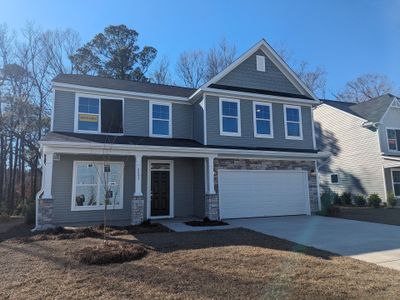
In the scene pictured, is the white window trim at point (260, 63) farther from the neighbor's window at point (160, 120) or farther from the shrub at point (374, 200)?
the shrub at point (374, 200)

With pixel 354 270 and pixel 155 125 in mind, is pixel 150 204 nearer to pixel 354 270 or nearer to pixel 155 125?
pixel 155 125

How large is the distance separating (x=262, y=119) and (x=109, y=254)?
10.6m

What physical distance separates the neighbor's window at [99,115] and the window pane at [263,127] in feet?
20.9

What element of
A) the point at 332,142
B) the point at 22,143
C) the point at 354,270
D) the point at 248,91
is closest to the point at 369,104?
the point at 332,142

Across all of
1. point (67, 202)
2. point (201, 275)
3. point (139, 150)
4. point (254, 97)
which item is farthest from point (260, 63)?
point (201, 275)

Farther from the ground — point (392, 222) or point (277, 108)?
point (277, 108)

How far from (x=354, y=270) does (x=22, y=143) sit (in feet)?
78.4

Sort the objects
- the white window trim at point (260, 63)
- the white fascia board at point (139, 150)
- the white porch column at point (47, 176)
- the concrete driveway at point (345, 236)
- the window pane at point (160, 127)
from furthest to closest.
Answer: the white window trim at point (260, 63)
the window pane at point (160, 127)
the white fascia board at point (139, 150)
the white porch column at point (47, 176)
the concrete driveway at point (345, 236)

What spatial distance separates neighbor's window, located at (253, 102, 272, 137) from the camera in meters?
15.1

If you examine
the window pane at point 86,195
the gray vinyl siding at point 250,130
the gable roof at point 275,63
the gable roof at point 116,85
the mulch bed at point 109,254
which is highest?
the gable roof at point 275,63

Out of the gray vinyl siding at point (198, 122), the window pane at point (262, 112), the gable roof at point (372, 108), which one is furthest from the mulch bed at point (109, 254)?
the gable roof at point (372, 108)

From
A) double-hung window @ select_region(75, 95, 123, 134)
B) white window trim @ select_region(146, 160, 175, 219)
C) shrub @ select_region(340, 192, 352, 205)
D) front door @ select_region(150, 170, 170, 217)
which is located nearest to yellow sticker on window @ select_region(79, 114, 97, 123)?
double-hung window @ select_region(75, 95, 123, 134)

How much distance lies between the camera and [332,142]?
23875 mm

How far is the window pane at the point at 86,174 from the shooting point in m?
12.8
